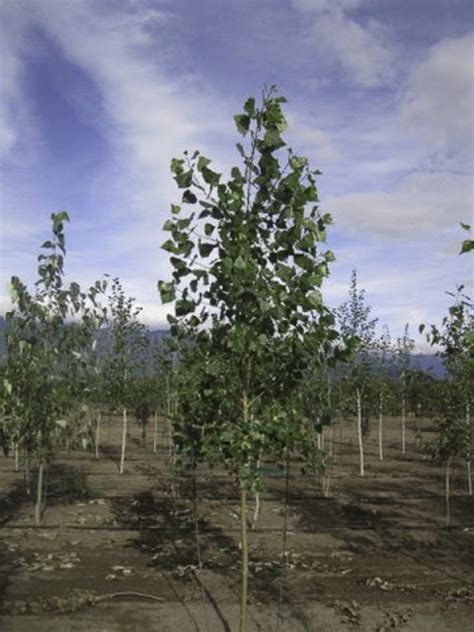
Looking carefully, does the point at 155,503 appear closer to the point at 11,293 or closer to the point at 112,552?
the point at 112,552

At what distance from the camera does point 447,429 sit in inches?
523

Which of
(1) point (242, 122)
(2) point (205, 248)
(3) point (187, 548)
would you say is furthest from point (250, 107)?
(3) point (187, 548)

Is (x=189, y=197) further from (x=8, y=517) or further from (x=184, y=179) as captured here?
(x=8, y=517)

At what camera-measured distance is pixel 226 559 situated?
36.6 ft

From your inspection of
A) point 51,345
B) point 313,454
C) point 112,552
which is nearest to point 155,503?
point 112,552

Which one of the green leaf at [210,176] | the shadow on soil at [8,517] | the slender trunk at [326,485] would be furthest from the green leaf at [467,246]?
the slender trunk at [326,485]

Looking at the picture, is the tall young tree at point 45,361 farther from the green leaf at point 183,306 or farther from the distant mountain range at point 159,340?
the green leaf at point 183,306

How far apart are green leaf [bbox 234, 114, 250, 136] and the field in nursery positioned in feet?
9.97

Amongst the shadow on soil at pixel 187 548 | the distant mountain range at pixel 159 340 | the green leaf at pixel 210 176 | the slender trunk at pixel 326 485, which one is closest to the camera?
the green leaf at pixel 210 176

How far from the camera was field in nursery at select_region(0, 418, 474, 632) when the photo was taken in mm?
8281

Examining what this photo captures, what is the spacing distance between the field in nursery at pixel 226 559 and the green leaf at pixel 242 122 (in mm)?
3038

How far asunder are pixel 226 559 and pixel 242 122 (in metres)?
8.59

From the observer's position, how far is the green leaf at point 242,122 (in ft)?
17.5

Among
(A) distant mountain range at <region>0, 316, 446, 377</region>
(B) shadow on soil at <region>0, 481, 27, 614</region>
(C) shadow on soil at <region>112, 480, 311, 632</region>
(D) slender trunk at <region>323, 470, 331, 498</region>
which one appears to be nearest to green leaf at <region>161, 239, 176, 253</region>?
(C) shadow on soil at <region>112, 480, 311, 632</region>
